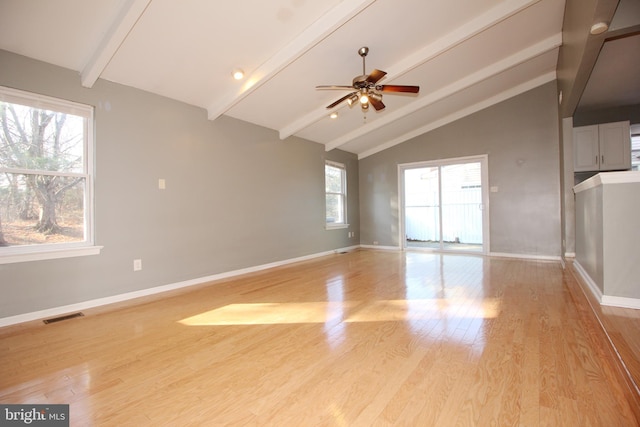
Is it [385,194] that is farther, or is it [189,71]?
[385,194]

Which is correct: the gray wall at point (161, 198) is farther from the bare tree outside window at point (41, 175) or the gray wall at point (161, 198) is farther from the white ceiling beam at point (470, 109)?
the white ceiling beam at point (470, 109)

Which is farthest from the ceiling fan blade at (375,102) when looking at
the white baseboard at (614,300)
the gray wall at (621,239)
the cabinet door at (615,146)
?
the cabinet door at (615,146)

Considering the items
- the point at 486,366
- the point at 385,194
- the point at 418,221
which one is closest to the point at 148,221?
the point at 486,366

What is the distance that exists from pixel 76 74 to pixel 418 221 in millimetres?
6911

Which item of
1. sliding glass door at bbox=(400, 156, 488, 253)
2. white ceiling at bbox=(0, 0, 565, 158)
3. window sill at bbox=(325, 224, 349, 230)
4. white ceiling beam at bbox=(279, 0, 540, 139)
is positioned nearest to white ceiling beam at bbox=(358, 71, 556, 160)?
white ceiling at bbox=(0, 0, 565, 158)

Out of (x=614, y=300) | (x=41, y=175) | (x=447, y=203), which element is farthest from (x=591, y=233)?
(x=41, y=175)

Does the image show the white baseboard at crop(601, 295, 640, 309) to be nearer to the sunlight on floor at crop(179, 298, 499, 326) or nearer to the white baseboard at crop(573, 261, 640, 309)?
the white baseboard at crop(573, 261, 640, 309)

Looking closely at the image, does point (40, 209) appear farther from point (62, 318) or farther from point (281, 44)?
point (281, 44)

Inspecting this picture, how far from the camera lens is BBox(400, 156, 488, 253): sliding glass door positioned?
20.8 ft

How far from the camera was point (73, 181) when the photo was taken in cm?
312

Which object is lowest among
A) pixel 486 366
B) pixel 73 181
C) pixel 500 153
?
pixel 486 366

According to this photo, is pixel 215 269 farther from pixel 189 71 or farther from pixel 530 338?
pixel 530 338

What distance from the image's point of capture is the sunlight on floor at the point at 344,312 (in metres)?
2.68

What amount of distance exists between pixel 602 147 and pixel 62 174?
7.23 m
